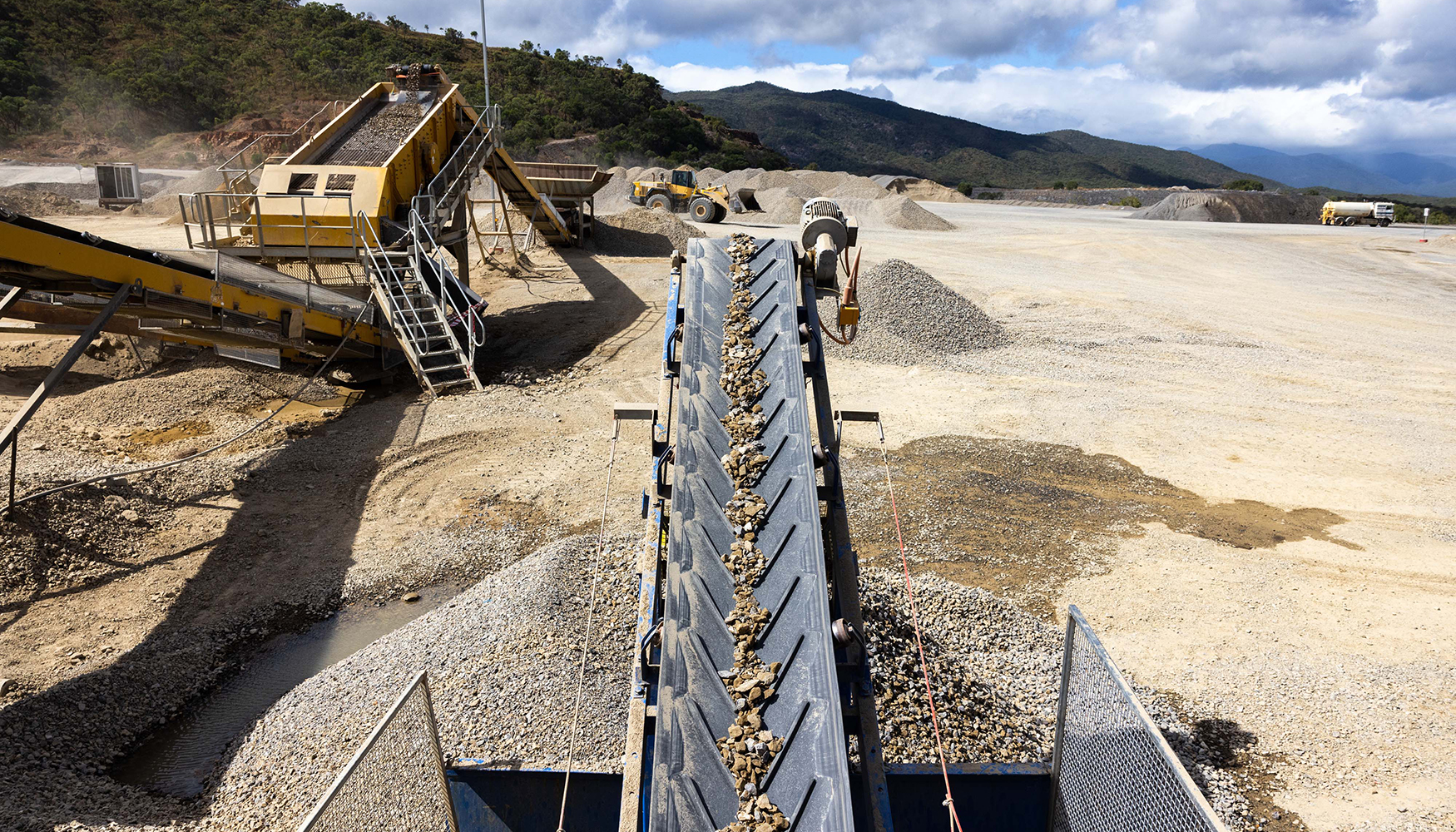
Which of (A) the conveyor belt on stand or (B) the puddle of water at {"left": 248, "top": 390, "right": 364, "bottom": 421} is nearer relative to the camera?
(B) the puddle of water at {"left": 248, "top": 390, "right": 364, "bottom": 421}

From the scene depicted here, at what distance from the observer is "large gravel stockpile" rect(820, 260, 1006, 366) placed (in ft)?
47.6

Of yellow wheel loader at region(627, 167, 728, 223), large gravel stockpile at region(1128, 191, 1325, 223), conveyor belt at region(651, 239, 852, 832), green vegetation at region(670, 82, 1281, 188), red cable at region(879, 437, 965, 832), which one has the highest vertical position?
green vegetation at region(670, 82, 1281, 188)

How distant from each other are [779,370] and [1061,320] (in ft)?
47.9

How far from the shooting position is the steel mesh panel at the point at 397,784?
303 cm

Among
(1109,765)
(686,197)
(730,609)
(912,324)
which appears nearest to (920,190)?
(686,197)

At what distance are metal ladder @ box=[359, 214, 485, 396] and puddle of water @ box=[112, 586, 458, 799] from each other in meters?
5.07

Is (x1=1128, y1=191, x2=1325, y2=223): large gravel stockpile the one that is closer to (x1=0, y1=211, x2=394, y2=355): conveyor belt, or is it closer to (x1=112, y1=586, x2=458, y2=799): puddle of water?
(x1=0, y1=211, x2=394, y2=355): conveyor belt

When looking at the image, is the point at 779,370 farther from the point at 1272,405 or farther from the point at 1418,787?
the point at 1272,405

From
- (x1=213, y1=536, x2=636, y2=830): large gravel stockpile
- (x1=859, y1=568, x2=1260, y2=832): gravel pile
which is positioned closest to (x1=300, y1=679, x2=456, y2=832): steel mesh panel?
(x1=213, y1=536, x2=636, y2=830): large gravel stockpile

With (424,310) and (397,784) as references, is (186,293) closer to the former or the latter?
(424,310)

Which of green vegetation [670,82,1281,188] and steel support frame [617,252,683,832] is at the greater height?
green vegetation [670,82,1281,188]

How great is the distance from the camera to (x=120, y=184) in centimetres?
1614

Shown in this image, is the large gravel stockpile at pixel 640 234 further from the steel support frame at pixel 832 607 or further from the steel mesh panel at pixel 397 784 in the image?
the steel mesh panel at pixel 397 784

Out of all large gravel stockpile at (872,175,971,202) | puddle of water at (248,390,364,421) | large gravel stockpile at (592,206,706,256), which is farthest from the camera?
large gravel stockpile at (872,175,971,202)
